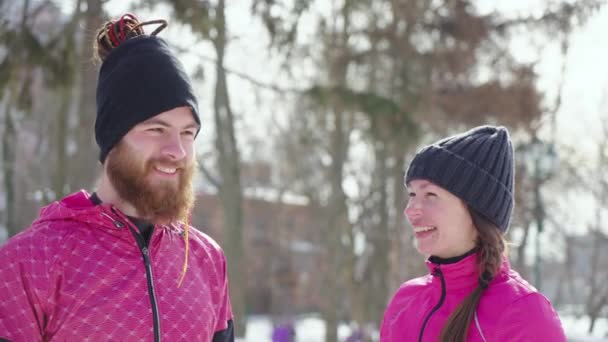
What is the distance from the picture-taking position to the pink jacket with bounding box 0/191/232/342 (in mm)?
2098

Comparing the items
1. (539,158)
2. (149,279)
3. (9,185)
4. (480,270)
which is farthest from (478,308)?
(9,185)

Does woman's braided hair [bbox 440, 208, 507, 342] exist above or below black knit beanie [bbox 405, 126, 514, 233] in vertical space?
below

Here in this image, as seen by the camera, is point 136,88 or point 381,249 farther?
point 381,249

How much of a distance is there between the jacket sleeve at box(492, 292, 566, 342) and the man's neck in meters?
1.14

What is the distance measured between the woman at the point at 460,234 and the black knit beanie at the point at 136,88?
85cm

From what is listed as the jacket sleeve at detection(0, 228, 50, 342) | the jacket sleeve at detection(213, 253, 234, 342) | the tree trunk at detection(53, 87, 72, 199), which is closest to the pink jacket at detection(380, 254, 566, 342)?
the jacket sleeve at detection(213, 253, 234, 342)

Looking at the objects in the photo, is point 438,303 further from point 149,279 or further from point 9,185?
point 9,185

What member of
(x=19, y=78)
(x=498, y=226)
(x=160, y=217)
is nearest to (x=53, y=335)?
(x=160, y=217)

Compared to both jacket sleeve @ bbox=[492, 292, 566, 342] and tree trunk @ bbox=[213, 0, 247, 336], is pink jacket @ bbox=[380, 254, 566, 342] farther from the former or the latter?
tree trunk @ bbox=[213, 0, 247, 336]

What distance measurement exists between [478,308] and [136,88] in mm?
1244

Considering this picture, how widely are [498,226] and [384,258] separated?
46.7 ft

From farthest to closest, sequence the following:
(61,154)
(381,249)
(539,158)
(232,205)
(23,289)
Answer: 1. (381,249)
2. (539,158)
3. (232,205)
4. (61,154)
5. (23,289)

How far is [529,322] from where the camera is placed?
8.07 feet

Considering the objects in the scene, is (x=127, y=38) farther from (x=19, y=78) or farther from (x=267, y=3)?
(x=267, y=3)
